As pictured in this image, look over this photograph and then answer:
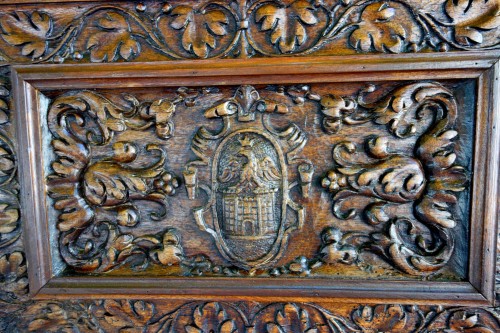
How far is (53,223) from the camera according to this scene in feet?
2.82

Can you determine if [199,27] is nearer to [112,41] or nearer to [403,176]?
[112,41]

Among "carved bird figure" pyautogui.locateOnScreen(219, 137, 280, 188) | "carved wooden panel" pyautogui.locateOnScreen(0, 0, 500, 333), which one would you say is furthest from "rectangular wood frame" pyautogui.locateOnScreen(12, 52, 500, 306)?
"carved bird figure" pyautogui.locateOnScreen(219, 137, 280, 188)

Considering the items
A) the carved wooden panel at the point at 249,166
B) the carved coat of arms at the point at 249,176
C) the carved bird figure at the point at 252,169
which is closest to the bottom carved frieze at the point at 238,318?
the carved wooden panel at the point at 249,166

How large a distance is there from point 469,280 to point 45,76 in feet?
2.95

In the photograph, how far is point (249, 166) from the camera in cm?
80

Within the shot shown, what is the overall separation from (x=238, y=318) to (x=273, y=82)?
18.5 inches

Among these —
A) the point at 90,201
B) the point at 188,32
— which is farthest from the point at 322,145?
the point at 90,201

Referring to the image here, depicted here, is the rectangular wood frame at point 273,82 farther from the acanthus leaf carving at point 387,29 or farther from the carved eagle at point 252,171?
the carved eagle at point 252,171

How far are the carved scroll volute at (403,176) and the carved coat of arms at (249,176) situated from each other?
0.08 meters

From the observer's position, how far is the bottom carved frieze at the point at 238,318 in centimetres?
81

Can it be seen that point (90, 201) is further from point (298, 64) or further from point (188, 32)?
point (298, 64)

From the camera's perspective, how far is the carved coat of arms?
81 centimetres

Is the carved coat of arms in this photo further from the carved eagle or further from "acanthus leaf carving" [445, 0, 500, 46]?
"acanthus leaf carving" [445, 0, 500, 46]

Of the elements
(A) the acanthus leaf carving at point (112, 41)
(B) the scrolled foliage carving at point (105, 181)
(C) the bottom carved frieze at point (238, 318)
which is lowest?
(C) the bottom carved frieze at point (238, 318)
